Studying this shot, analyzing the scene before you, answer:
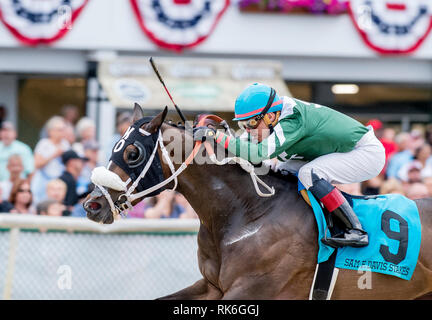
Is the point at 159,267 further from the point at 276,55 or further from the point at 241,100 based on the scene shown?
the point at 276,55

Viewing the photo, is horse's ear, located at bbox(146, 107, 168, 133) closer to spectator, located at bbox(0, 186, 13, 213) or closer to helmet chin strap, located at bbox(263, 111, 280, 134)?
helmet chin strap, located at bbox(263, 111, 280, 134)

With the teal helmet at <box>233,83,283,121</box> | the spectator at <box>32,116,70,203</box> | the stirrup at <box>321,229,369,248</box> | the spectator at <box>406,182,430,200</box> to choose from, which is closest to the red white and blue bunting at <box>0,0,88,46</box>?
the spectator at <box>32,116,70,203</box>

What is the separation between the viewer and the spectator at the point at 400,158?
33.8 ft

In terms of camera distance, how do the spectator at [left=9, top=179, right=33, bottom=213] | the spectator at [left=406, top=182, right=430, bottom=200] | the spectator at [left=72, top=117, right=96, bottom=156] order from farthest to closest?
the spectator at [left=72, top=117, right=96, bottom=156] < the spectator at [left=406, top=182, right=430, bottom=200] < the spectator at [left=9, top=179, right=33, bottom=213]

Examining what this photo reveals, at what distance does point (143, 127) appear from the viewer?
15.7 feet

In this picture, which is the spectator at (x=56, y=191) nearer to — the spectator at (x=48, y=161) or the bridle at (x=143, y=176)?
the spectator at (x=48, y=161)

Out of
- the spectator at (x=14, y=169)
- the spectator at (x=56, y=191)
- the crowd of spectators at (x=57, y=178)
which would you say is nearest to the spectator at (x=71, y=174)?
the crowd of spectators at (x=57, y=178)

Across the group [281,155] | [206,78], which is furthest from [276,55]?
[281,155]

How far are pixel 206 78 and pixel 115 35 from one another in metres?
1.77

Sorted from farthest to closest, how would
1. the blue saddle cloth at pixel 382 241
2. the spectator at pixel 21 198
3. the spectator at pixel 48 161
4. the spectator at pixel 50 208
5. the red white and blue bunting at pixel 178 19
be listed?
the red white and blue bunting at pixel 178 19 → the spectator at pixel 48 161 → the spectator at pixel 21 198 → the spectator at pixel 50 208 → the blue saddle cloth at pixel 382 241

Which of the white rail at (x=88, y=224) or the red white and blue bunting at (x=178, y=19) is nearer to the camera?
the white rail at (x=88, y=224)

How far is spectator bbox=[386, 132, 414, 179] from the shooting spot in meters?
10.3

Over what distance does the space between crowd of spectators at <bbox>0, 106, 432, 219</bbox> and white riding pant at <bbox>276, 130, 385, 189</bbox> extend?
2.88m

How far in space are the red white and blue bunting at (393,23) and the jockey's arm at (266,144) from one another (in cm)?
880
